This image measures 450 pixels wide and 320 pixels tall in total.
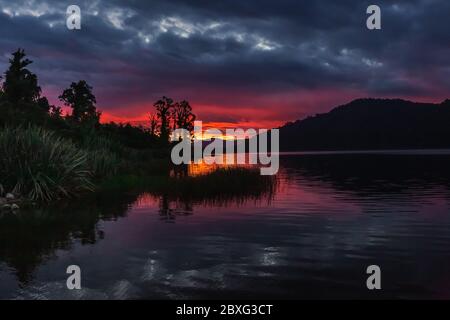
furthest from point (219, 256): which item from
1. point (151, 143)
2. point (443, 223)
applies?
point (151, 143)

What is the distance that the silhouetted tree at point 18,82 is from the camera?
58.5 metres

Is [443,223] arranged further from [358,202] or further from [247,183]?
[247,183]

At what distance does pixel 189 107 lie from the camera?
120625mm

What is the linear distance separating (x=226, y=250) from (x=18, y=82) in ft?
182

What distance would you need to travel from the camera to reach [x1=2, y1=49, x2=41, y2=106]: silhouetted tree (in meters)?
58.5

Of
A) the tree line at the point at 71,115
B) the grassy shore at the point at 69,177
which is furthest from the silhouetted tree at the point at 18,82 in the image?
the grassy shore at the point at 69,177

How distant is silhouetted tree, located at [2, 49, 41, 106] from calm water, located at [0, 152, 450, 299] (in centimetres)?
4248

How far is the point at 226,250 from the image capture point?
13.3m

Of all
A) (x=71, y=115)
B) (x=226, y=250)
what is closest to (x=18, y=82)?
(x=71, y=115)

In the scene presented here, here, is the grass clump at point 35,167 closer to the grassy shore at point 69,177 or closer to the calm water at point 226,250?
the grassy shore at point 69,177

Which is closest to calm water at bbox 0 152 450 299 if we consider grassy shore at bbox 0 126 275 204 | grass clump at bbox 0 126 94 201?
grass clump at bbox 0 126 94 201

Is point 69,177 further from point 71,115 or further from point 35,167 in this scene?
point 71,115

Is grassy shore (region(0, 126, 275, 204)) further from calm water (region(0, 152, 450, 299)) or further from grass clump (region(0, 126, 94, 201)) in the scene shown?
calm water (region(0, 152, 450, 299))

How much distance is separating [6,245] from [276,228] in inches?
378
